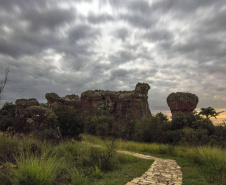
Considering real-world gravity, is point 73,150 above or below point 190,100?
below

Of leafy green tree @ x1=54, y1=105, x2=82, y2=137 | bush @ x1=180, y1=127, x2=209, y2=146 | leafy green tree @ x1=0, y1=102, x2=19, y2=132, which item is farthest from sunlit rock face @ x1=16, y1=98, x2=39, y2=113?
bush @ x1=180, y1=127, x2=209, y2=146

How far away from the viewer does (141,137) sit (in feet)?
63.3

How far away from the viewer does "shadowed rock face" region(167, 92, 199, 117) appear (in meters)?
34.5

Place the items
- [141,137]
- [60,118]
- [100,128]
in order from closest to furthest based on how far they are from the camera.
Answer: [60,118], [141,137], [100,128]

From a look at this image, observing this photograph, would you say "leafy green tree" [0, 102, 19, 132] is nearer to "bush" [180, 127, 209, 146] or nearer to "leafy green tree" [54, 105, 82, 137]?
"leafy green tree" [54, 105, 82, 137]

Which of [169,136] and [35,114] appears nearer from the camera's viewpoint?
[35,114]

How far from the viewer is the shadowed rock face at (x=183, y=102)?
34.5 m

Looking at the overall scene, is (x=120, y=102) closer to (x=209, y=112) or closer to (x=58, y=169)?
(x=209, y=112)

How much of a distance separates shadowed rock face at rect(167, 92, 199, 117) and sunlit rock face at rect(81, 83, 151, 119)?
20.3ft

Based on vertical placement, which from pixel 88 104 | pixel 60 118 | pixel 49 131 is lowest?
pixel 49 131

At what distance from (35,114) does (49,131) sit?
2.12 m

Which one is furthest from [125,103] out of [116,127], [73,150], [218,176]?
[218,176]

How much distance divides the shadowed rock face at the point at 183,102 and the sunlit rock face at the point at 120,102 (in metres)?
6.17

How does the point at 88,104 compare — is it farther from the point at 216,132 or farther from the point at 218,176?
the point at 218,176
